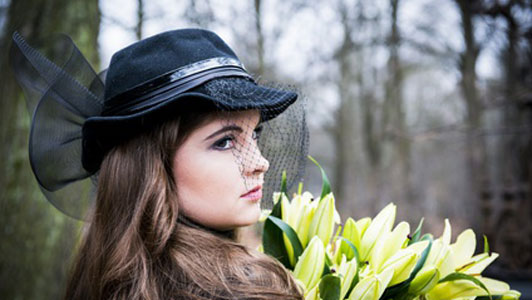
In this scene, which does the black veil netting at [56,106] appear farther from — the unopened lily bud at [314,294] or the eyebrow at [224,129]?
the unopened lily bud at [314,294]

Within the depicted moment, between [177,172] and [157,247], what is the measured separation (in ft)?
0.78

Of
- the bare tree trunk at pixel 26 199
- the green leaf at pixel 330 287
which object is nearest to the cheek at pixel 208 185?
the green leaf at pixel 330 287

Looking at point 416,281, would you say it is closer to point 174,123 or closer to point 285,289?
point 285,289

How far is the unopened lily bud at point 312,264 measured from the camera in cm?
111

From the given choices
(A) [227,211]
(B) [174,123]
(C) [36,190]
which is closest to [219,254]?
(A) [227,211]

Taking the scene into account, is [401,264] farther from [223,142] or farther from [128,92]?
[128,92]

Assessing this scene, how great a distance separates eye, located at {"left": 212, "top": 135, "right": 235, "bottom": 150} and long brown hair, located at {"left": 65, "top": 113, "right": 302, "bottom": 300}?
0.08 m

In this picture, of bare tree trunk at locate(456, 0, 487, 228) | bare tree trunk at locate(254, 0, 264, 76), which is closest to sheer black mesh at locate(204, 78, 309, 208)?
bare tree trunk at locate(456, 0, 487, 228)

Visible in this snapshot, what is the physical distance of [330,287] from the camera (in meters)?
1.02

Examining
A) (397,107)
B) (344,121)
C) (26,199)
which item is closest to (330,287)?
(26,199)

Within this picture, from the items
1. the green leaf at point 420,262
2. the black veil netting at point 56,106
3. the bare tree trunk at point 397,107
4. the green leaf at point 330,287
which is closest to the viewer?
the green leaf at point 330,287

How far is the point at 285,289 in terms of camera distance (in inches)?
41.9

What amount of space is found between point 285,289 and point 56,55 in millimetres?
2296

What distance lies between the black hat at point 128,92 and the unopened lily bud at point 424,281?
0.63 metres
